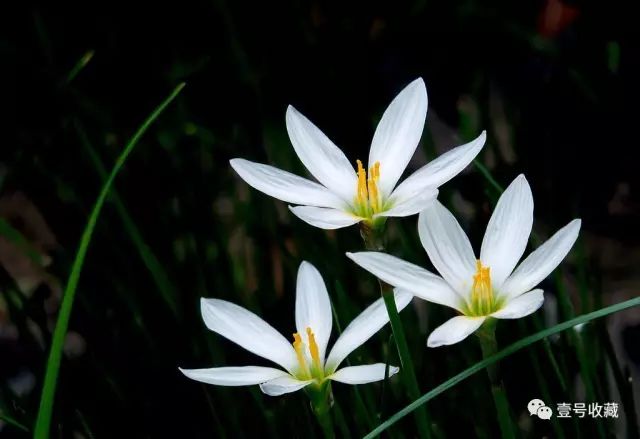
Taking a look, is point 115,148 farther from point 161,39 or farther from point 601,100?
point 601,100

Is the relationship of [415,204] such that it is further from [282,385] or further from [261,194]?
[261,194]

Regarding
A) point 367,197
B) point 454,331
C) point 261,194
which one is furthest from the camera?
point 261,194

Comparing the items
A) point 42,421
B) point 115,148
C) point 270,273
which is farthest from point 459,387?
point 115,148

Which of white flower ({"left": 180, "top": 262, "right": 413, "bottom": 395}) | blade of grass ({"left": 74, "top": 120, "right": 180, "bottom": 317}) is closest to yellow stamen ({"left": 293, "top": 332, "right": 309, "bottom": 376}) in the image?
white flower ({"left": 180, "top": 262, "right": 413, "bottom": 395})

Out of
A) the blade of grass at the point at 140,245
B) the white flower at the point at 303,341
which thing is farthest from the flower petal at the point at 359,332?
the blade of grass at the point at 140,245

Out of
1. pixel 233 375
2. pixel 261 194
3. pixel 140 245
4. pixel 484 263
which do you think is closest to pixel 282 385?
pixel 233 375

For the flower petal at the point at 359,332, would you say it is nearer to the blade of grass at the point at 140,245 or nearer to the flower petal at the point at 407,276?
the flower petal at the point at 407,276
